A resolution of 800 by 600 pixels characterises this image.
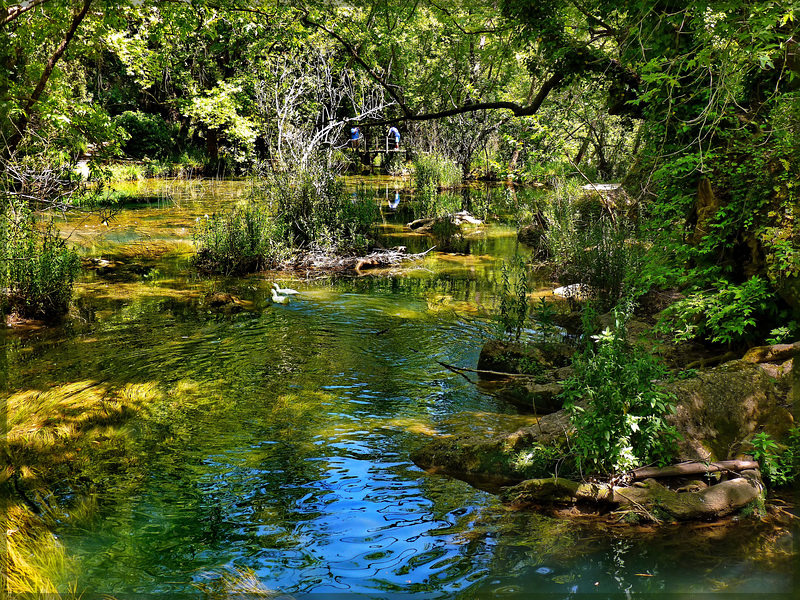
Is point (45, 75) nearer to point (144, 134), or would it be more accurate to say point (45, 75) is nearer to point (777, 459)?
point (777, 459)

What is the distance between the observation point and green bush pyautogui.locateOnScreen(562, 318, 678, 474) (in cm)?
423

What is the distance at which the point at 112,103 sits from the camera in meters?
29.1

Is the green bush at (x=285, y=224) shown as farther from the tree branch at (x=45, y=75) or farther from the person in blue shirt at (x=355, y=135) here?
the tree branch at (x=45, y=75)

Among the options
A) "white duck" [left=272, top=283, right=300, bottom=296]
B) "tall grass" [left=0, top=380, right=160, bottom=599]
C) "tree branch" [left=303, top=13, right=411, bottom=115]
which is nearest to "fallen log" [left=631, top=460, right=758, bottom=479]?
"tall grass" [left=0, top=380, right=160, bottom=599]

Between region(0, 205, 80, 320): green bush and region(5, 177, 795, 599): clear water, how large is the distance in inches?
20.0

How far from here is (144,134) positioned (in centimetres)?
2755

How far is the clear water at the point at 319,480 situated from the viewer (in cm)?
361

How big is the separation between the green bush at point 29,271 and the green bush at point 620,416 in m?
7.55

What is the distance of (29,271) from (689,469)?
8.71 meters

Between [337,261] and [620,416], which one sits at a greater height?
[337,261]

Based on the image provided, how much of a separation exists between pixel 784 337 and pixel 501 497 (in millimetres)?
3056

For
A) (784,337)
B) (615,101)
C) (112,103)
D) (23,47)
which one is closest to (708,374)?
(784,337)

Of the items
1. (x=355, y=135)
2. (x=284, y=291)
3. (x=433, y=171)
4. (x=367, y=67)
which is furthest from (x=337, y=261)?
(x=355, y=135)

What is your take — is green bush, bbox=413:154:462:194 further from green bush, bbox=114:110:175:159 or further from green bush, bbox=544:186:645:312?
green bush, bbox=114:110:175:159
